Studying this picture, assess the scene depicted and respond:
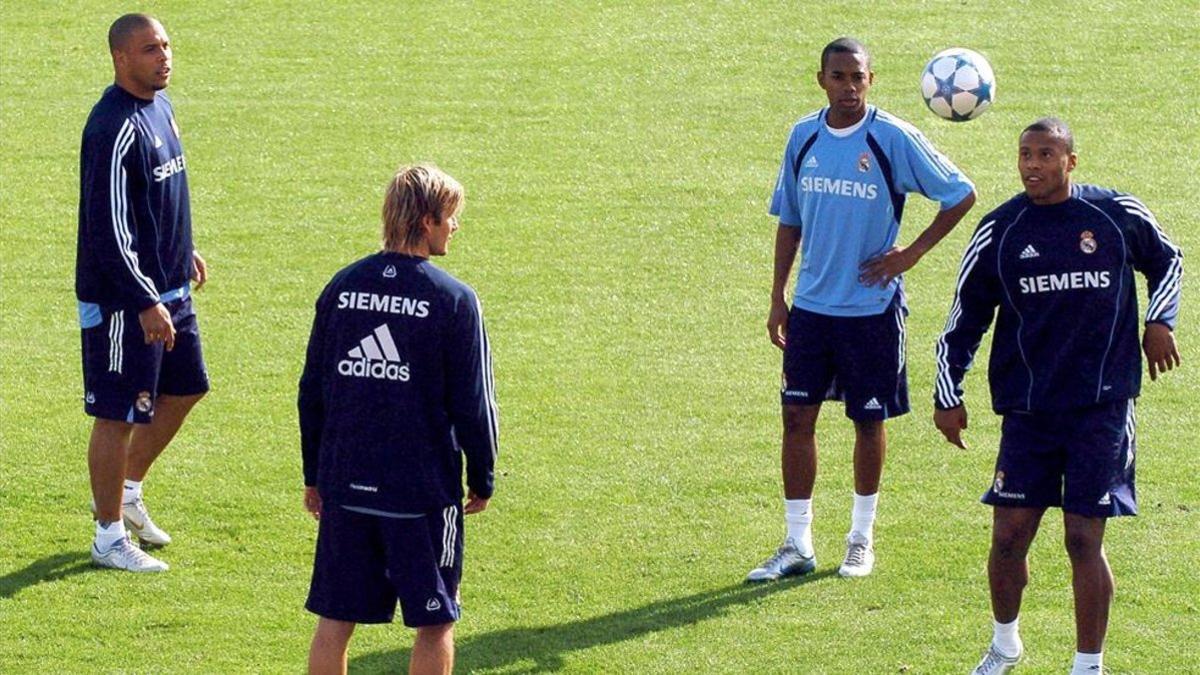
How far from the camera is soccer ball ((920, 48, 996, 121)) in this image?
10.2 m

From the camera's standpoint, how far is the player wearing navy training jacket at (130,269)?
7773 millimetres

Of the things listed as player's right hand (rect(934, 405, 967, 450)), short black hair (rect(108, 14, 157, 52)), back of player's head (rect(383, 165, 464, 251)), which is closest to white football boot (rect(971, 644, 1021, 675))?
player's right hand (rect(934, 405, 967, 450))

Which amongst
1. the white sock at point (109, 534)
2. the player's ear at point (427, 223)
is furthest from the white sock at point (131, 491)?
the player's ear at point (427, 223)

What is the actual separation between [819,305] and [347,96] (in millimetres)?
8602

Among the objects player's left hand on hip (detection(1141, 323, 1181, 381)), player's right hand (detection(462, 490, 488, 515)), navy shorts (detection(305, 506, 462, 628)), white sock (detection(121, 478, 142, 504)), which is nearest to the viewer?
navy shorts (detection(305, 506, 462, 628))

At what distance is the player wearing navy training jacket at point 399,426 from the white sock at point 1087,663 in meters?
2.32

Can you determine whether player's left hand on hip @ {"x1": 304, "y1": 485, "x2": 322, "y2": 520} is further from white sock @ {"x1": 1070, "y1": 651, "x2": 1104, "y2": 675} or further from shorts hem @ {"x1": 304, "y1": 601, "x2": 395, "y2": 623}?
white sock @ {"x1": 1070, "y1": 651, "x2": 1104, "y2": 675}

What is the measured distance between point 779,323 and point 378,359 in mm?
2827

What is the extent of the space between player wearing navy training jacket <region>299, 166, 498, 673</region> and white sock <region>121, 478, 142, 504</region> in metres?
2.57

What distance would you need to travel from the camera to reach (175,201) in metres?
8.07

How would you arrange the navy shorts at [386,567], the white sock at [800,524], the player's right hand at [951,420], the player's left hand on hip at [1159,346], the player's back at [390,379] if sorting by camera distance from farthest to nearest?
the white sock at [800,524], the player's right hand at [951,420], the player's left hand on hip at [1159,346], the navy shorts at [386,567], the player's back at [390,379]

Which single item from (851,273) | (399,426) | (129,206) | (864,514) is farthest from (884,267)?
(129,206)

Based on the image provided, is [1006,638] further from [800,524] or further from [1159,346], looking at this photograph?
[800,524]

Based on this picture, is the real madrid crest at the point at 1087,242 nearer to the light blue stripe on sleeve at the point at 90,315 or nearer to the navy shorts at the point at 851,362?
the navy shorts at the point at 851,362
